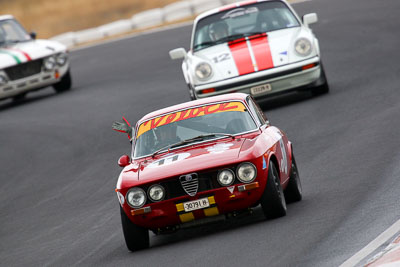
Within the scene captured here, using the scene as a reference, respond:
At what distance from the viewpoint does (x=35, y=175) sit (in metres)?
14.0

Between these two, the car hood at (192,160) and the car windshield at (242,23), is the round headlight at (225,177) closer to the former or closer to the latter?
the car hood at (192,160)

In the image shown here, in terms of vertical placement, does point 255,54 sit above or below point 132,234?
above

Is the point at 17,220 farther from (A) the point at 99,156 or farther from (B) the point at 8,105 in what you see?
(B) the point at 8,105

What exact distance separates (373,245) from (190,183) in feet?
5.78

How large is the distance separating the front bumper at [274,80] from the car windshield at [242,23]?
94cm

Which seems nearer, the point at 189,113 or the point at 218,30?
the point at 189,113

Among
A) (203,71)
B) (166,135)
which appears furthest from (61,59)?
(166,135)

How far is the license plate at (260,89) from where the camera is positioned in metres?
14.6

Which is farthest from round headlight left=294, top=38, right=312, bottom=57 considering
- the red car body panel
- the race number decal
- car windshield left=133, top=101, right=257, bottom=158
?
the red car body panel

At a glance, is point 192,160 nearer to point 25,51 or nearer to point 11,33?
point 25,51

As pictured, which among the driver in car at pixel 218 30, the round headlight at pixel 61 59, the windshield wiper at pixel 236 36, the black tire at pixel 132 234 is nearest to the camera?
the black tire at pixel 132 234

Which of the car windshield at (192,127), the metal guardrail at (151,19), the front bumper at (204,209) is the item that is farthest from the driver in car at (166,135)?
the metal guardrail at (151,19)

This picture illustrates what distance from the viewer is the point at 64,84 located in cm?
2247

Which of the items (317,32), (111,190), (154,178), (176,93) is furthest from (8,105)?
(154,178)
